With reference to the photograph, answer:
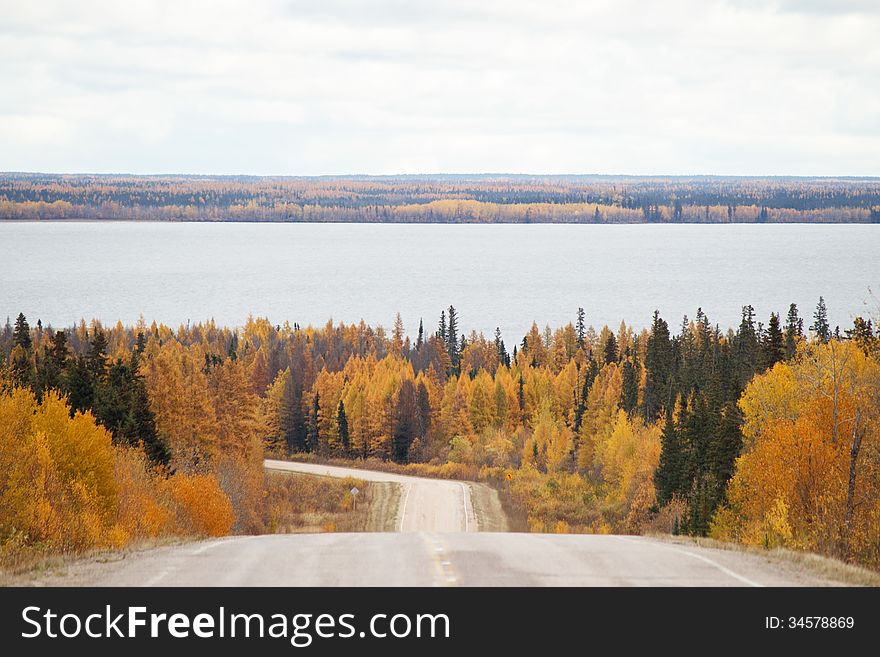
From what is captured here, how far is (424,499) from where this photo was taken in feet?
226

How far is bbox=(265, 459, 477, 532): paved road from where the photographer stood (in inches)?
2361

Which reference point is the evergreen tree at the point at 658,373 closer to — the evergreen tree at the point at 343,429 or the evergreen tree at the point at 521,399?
the evergreen tree at the point at 521,399

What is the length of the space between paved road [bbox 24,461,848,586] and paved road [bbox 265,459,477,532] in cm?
3097

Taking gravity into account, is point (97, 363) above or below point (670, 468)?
above

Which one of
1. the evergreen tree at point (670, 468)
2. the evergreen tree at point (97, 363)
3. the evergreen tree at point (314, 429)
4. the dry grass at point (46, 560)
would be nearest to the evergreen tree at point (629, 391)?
the evergreen tree at point (670, 468)

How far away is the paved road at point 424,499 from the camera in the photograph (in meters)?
60.0

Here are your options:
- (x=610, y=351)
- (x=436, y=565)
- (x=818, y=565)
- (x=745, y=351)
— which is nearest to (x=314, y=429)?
(x=610, y=351)

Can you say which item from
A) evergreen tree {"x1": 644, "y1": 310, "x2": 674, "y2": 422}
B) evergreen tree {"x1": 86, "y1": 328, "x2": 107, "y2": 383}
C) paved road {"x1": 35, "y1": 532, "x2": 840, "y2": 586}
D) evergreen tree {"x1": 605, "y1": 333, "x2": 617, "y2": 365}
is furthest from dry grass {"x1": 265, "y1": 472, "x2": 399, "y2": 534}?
evergreen tree {"x1": 605, "y1": 333, "x2": 617, "y2": 365}

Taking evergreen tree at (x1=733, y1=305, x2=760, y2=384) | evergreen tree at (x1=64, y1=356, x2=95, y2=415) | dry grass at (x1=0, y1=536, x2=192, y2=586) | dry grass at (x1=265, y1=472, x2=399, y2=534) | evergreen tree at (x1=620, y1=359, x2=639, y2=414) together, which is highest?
dry grass at (x1=0, y1=536, x2=192, y2=586)

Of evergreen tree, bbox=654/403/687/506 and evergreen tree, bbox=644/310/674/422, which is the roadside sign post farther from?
evergreen tree, bbox=644/310/674/422

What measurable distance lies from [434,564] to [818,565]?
6.35 metres

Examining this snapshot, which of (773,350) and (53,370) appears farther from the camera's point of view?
(773,350)

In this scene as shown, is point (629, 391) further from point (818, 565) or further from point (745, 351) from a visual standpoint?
point (818, 565)

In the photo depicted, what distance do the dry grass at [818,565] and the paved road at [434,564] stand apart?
228 mm
